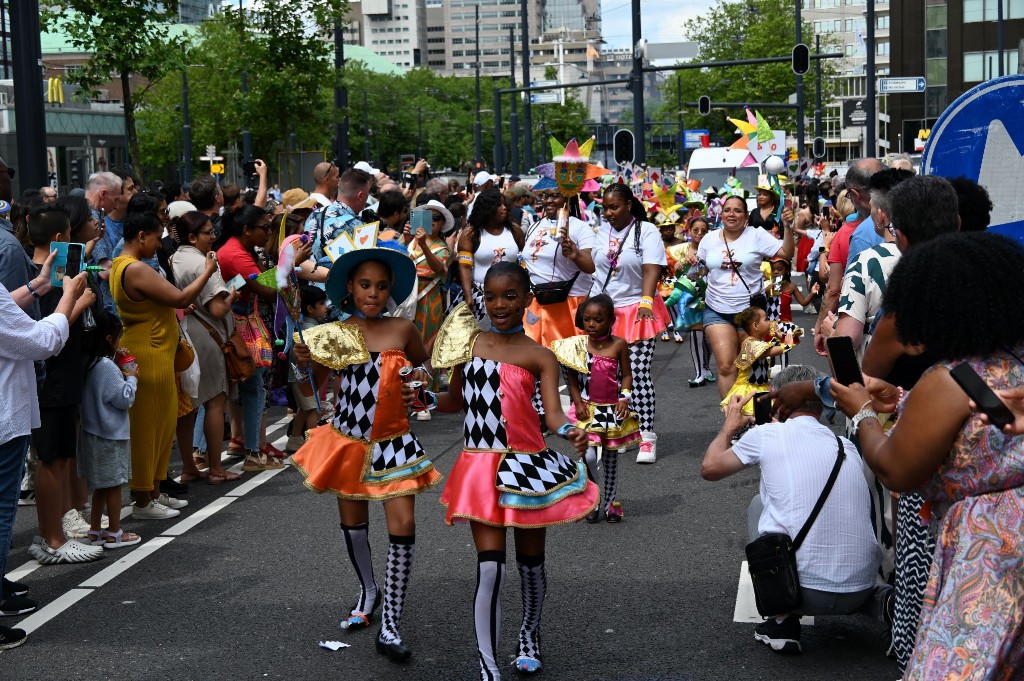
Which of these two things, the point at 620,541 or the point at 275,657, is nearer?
the point at 275,657

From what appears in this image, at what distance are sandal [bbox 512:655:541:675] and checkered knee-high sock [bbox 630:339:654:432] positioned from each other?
471cm

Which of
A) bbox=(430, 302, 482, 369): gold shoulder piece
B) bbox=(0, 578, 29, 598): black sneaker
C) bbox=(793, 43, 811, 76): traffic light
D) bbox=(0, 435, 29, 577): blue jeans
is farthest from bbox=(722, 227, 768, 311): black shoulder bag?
bbox=(793, 43, 811, 76): traffic light

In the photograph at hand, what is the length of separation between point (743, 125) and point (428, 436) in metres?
10.0

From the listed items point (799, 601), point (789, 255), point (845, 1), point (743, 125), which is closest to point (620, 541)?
point (799, 601)

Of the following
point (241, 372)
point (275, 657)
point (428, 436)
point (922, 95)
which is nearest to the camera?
point (275, 657)

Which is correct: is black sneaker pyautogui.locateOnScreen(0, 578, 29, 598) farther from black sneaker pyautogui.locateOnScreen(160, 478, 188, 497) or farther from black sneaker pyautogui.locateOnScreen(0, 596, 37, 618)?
black sneaker pyautogui.locateOnScreen(160, 478, 188, 497)

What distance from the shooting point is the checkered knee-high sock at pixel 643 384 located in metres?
10.2

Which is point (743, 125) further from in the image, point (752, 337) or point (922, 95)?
point (922, 95)

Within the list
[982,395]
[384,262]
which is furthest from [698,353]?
[982,395]

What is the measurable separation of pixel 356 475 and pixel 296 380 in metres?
4.69

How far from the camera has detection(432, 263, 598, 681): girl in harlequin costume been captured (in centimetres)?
527

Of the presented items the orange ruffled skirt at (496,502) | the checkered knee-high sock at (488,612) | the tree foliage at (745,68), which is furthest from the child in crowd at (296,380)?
the tree foliage at (745,68)

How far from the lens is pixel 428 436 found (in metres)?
11.4

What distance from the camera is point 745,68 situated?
86.9 meters
